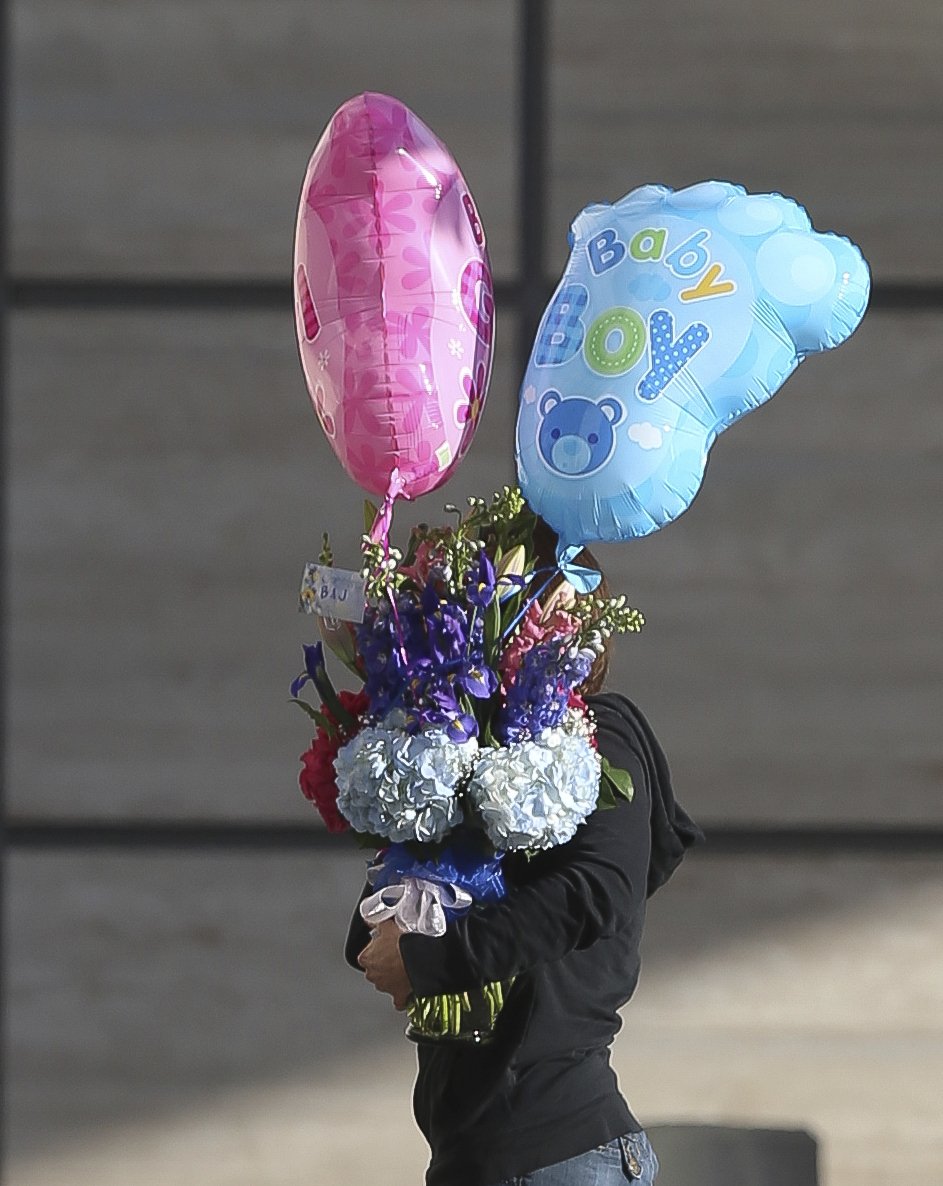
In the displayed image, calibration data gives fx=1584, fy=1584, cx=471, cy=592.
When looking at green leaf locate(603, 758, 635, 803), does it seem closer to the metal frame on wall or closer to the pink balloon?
the pink balloon

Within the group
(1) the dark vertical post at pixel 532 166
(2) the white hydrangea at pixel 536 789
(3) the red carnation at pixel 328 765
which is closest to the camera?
(2) the white hydrangea at pixel 536 789

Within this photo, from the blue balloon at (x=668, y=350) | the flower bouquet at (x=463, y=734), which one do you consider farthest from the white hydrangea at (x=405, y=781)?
the blue balloon at (x=668, y=350)

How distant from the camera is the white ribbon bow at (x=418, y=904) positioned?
1.32 metres

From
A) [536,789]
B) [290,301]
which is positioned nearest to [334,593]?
[536,789]

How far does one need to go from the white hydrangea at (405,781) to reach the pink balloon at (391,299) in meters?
0.25

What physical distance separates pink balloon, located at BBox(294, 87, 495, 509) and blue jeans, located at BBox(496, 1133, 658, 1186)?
61 centimetres

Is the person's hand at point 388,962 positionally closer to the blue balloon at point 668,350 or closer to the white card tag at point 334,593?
the white card tag at point 334,593

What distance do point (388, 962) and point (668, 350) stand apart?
576 mm

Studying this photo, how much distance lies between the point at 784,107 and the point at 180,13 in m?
0.94

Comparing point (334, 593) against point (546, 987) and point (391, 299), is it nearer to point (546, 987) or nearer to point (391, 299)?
point (391, 299)

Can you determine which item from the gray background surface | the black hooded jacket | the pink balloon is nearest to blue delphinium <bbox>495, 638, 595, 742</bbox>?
the black hooded jacket

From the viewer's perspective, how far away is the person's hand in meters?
1.33

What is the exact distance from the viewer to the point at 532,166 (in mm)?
2457

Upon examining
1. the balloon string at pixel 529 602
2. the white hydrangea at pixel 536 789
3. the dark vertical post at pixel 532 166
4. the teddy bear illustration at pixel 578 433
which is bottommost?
the white hydrangea at pixel 536 789
